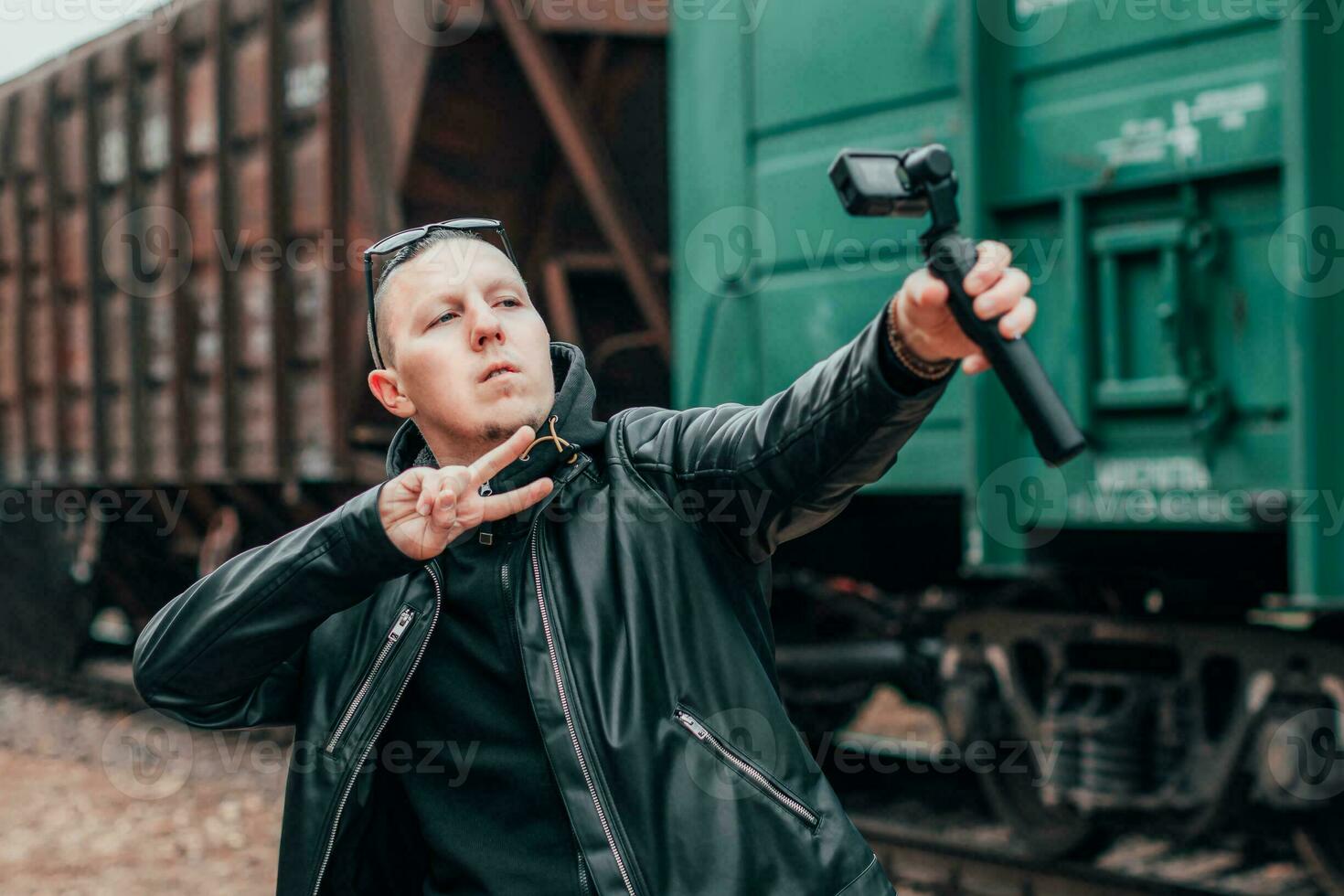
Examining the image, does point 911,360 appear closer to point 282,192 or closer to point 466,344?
point 466,344

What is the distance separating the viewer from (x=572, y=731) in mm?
1884

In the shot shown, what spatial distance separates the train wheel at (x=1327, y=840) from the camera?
4609 millimetres

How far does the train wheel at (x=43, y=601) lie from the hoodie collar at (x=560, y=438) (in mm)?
9197

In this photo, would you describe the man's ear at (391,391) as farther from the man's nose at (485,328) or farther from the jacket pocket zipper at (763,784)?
the jacket pocket zipper at (763,784)

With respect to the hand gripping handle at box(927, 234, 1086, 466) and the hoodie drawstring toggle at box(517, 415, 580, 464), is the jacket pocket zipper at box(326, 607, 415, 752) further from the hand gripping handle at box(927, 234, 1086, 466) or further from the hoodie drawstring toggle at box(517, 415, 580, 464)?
the hand gripping handle at box(927, 234, 1086, 466)

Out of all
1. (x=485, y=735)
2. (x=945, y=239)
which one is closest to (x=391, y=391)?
(x=485, y=735)

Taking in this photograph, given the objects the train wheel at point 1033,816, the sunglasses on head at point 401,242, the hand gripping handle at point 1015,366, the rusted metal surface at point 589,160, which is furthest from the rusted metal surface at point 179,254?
the hand gripping handle at point 1015,366

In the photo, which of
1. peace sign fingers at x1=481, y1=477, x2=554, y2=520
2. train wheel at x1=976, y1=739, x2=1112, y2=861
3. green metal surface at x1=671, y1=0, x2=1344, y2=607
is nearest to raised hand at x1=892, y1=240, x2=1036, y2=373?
peace sign fingers at x1=481, y1=477, x2=554, y2=520

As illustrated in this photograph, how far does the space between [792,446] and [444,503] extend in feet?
1.31

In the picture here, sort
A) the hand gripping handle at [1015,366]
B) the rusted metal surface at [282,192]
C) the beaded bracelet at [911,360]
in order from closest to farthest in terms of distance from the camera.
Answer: the hand gripping handle at [1015,366]
the beaded bracelet at [911,360]
the rusted metal surface at [282,192]

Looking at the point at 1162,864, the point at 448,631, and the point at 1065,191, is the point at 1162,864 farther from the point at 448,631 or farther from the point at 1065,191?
the point at 448,631

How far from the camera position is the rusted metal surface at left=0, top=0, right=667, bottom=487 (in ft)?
24.2

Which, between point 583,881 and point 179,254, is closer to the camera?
point 583,881

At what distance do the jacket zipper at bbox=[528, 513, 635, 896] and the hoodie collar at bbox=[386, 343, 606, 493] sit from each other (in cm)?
11
